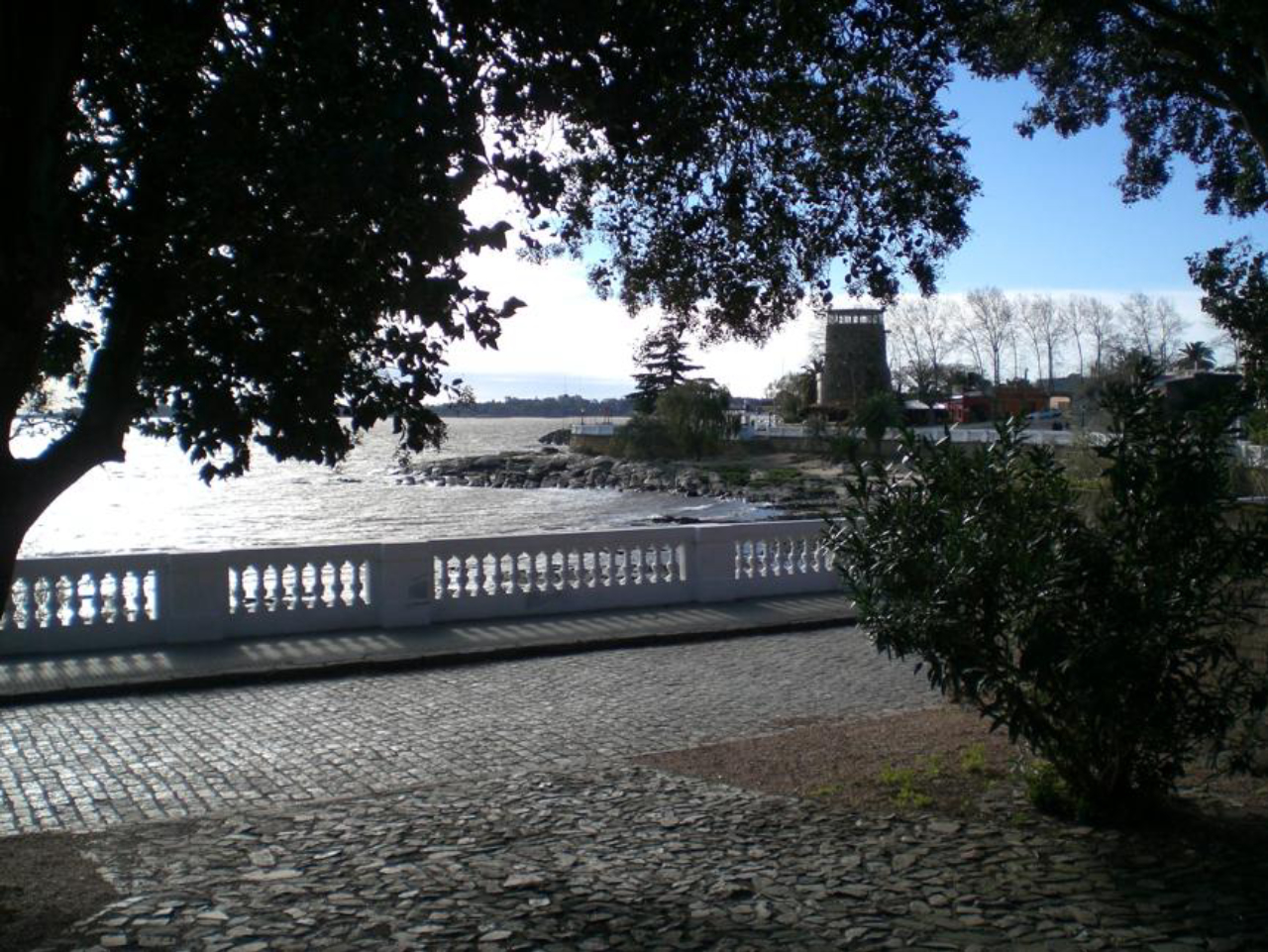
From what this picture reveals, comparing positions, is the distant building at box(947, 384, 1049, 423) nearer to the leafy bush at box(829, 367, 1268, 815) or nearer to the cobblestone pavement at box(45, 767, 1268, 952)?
the leafy bush at box(829, 367, 1268, 815)

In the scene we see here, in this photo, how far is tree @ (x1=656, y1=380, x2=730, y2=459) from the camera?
9681 centimetres

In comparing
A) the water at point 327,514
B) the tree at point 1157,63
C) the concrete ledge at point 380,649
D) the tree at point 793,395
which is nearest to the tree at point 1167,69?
the tree at point 1157,63

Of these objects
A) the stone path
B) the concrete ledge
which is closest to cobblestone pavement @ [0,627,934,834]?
the stone path

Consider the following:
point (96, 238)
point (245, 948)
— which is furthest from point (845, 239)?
point (245, 948)

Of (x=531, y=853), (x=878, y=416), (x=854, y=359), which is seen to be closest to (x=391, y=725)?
(x=531, y=853)

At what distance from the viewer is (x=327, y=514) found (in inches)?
2768

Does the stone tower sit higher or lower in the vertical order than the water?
higher

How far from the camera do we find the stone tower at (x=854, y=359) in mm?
105500

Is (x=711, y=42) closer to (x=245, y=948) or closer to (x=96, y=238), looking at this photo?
(x=96, y=238)

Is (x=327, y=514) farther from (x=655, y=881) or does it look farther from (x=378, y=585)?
(x=655, y=881)

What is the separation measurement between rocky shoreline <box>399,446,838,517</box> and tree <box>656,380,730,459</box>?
4601mm

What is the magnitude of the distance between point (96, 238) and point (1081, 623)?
514cm

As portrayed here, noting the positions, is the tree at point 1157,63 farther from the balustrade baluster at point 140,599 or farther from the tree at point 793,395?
the tree at point 793,395

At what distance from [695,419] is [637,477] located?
41.9 feet
